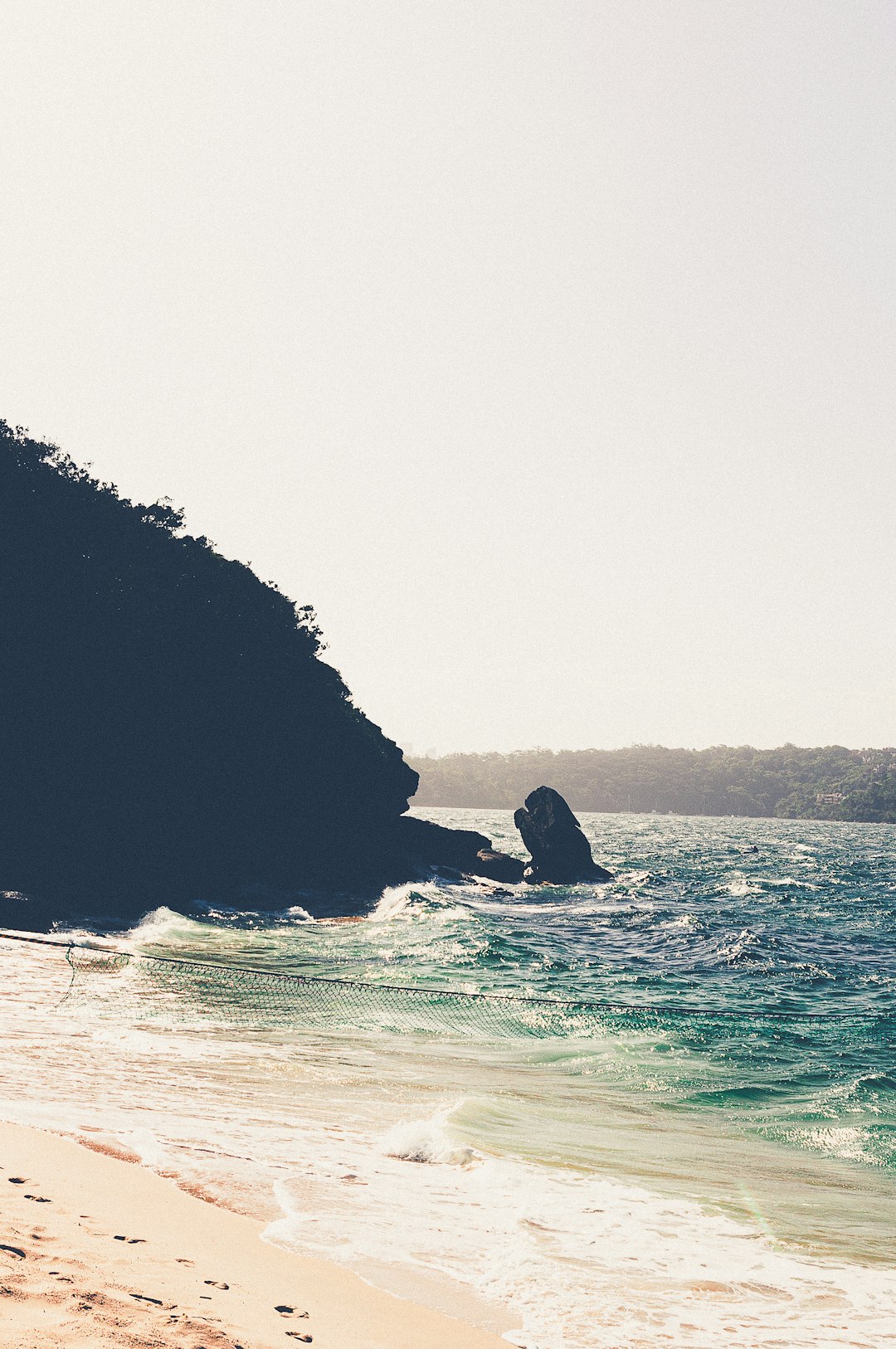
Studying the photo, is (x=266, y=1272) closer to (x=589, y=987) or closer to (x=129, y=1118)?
(x=129, y=1118)

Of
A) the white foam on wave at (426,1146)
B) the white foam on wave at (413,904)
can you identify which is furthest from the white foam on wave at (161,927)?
the white foam on wave at (426,1146)

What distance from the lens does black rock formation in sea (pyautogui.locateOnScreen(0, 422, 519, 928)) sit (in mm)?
33906

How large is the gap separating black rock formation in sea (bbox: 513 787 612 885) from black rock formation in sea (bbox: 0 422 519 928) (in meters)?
11.0

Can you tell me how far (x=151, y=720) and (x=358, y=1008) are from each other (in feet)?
82.8

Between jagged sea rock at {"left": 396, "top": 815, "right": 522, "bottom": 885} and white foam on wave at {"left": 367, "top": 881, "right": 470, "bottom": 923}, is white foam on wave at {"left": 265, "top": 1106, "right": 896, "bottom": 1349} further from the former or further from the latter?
jagged sea rock at {"left": 396, "top": 815, "right": 522, "bottom": 885}

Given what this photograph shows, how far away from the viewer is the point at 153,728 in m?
38.0

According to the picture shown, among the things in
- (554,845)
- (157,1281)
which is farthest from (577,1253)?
(554,845)

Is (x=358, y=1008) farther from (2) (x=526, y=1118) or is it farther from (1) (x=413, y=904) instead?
(1) (x=413, y=904)

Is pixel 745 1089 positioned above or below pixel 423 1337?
below

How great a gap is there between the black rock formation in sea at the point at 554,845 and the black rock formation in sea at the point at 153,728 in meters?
11.0

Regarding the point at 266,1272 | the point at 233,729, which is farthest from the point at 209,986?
the point at 233,729

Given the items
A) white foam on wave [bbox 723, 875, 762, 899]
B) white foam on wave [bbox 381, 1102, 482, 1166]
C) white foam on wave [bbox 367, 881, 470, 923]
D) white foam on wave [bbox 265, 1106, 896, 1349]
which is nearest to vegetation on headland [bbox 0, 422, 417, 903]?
white foam on wave [bbox 367, 881, 470, 923]

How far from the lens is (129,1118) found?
9328 mm

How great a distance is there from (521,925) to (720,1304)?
27122mm
